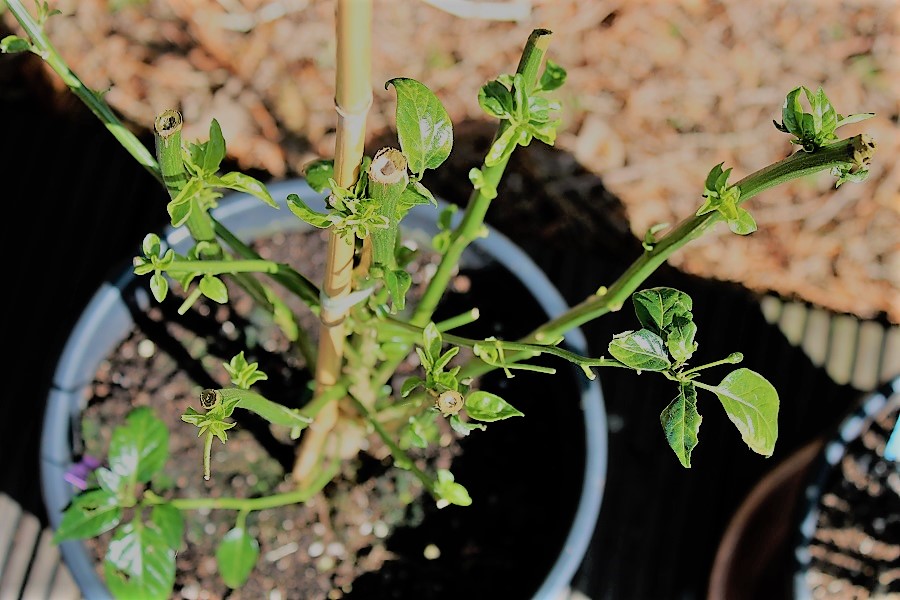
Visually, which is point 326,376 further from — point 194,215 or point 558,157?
point 558,157

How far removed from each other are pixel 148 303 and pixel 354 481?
225 millimetres

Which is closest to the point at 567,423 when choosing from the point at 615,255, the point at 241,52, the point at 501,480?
the point at 501,480

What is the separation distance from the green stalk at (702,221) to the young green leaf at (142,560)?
0.75 ft

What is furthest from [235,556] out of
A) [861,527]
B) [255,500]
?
[861,527]

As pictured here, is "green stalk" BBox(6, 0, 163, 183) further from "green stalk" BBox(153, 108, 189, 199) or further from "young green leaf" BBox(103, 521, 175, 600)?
"young green leaf" BBox(103, 521, 175, 600)

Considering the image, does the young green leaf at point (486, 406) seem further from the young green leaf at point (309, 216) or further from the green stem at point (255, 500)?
the green stem at point (255, 500)

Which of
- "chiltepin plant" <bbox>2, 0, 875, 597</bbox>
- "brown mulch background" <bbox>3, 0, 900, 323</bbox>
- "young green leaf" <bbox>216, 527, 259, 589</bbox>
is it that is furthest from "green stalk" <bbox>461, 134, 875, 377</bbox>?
"brown mulch background" <bbox>3, 0, 900, 323</bbox>

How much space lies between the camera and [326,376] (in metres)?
0.64

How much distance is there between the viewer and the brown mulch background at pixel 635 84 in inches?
39.5

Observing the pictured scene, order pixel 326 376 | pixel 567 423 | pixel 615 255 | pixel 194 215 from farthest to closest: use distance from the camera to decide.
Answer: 1. pixel 615 255
2. pixel 567 423
3. pixel 326 376
4. pixel 194 215

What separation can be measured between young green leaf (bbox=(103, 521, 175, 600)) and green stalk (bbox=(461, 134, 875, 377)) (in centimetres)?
23

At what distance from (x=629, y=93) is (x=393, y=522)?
56 centimetres

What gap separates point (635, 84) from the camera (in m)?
1.05

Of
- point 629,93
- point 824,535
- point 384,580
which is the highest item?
point 629,93
